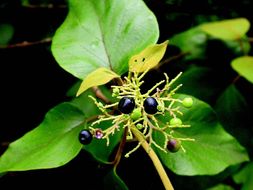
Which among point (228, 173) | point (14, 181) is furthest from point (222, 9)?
point (14, 181)

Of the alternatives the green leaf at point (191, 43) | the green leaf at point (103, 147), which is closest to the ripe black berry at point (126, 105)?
the green leaf at point (103, 147)

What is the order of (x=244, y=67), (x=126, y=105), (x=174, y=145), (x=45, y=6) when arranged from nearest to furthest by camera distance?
(x=126, y=105) → (x=174, y=145) → (x=244, y=67) → (x=45, y=6)

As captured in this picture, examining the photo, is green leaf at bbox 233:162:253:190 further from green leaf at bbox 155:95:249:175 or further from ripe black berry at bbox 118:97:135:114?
ripe black berry at bbox 118:97:135:114

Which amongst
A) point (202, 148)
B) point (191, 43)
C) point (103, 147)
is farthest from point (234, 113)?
point (103, 147)

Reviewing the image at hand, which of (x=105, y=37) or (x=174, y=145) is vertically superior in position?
(x=105, y=37)

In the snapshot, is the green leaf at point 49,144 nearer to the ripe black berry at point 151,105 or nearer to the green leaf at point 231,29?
the ripe black berry at point 151,105

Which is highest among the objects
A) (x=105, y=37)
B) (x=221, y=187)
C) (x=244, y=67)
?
(x=105, y=37)

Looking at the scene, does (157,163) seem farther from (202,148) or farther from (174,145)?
(202,148)
